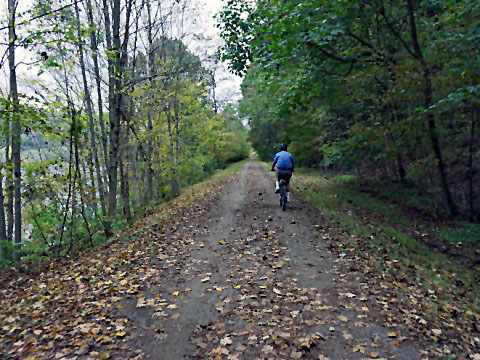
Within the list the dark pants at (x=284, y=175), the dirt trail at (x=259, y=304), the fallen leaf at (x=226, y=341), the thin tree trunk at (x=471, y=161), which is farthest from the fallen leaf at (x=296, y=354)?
the thin tree trunk at (x=471, y=161)

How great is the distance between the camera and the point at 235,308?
17.7 feet

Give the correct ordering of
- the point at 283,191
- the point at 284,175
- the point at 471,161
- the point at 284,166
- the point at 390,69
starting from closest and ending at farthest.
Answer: the point at 284,175 → the point at 284,166 → the point at 283,191 → the point at 471,161 → the point at 390,69

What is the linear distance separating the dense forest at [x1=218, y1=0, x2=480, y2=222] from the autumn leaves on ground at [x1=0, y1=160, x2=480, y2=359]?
18.2 feet

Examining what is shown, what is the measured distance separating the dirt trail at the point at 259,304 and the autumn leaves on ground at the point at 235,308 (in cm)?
2

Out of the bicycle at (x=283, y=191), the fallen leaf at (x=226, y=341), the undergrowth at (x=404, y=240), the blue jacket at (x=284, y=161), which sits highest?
the blue jacket at (x=284, y=161)

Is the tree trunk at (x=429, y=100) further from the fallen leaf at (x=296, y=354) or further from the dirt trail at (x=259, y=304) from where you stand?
the fallen leaf at (x=296, y=354)

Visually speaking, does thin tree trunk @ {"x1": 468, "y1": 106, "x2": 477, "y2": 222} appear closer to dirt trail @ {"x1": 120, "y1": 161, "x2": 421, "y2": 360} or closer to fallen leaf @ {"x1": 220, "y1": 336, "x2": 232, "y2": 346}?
dirt trail @ {"x1": 120, "y1": 161, "x2": 421, "y2": 360}

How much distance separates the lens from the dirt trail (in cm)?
435

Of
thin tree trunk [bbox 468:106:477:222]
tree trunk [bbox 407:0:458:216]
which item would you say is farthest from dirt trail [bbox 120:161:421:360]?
thin tree trunk [bbox 468:106:477:222]

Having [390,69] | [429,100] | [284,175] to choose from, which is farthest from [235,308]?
[390,69]

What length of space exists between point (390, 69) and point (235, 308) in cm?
1119

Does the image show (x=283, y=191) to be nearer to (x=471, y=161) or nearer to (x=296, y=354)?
(x=471, y=161)

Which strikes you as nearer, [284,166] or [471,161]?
[284,166]

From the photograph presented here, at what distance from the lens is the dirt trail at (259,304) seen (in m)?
4.35
